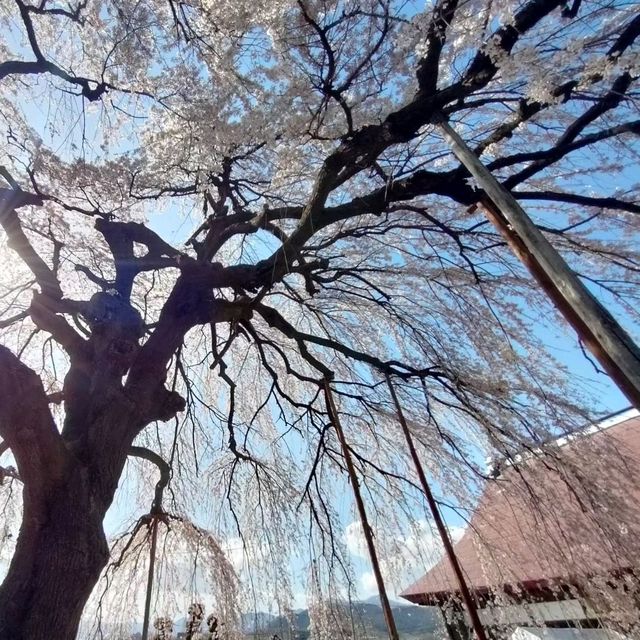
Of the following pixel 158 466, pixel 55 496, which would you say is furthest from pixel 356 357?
pixel 55 496

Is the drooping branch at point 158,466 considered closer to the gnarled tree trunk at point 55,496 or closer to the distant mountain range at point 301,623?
the gnarled tree trunk at point 55,496

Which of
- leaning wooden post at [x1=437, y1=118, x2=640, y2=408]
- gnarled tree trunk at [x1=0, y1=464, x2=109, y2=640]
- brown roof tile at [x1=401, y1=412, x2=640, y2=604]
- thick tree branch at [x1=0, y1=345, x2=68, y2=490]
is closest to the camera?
leaning wooden post at [x1=437, y1=118, x2=640, y2=408]

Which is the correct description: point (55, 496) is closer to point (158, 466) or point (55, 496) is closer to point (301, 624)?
point (158, 466)

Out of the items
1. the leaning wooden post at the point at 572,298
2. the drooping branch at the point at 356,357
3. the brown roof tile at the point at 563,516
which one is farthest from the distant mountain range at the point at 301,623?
the leaning wooden post at the point at 572,298

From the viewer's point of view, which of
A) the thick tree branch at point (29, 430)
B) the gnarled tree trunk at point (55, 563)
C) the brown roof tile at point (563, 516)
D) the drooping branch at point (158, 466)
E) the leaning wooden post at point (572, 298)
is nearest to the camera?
the leaning wooden post at point (572, 298)

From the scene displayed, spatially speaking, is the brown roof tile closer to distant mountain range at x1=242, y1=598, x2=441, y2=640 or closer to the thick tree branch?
distant mountain range at x1=242, y1=598, x2=441, y2=640

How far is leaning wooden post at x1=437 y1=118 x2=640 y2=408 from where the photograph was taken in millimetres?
931

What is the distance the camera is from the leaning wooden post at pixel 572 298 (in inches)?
36.6

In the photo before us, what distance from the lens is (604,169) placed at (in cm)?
285

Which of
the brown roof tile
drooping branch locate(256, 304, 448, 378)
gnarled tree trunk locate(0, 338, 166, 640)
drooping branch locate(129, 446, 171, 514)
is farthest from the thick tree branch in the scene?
the brown roof tile

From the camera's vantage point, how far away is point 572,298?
1.04m

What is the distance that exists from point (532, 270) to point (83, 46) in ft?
13.5

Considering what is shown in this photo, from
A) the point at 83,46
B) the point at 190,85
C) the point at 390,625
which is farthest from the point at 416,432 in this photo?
the point at 83,46

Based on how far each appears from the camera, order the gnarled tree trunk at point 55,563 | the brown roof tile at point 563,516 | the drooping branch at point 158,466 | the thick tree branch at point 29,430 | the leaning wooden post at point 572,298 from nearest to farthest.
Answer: the leaning wooden post at point 572,298 < the gnarled tree trunk at point 55,563 < the thick tree branch at point 29,430 < the brown roof tile at point 563,516 < the drooping branch at point 158,466
